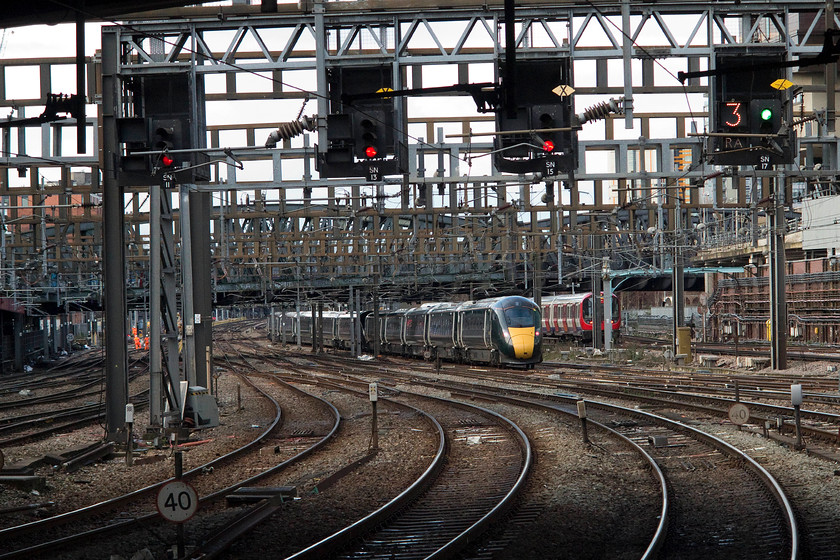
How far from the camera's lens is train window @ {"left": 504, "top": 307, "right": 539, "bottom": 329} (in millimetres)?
37719

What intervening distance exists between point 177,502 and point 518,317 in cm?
2944

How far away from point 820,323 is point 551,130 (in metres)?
38.6

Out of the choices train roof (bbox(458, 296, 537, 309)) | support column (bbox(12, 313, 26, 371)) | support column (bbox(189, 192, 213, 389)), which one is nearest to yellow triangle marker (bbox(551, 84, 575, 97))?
support column (bbox(189, 192, 213, 389))

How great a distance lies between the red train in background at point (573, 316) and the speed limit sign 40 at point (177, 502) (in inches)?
1658

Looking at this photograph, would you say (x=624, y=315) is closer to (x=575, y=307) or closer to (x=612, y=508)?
(x=575, y=307)

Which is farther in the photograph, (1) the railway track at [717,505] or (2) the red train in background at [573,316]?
(2) the red train in background at [573,316]

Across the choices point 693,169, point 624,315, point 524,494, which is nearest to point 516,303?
point 693,169

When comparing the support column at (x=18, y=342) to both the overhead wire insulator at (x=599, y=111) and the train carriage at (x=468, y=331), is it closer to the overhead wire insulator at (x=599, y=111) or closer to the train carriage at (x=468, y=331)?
the train carriage at (x=468, y=331)

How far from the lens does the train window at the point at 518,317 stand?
124ft

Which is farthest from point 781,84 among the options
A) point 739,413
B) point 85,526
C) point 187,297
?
point 187,297

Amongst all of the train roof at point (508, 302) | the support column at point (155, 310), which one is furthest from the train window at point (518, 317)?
the support column at point (155, 310)

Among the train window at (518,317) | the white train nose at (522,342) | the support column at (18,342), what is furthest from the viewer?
the support column at (18,342)

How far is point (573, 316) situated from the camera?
55188mm

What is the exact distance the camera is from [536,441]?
17156 mm
